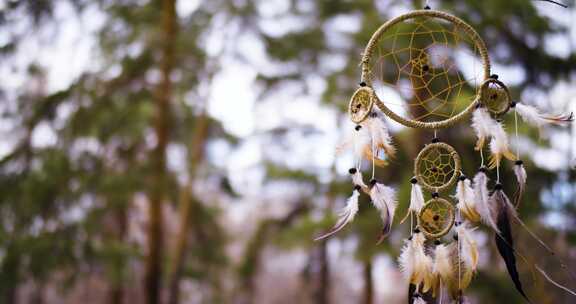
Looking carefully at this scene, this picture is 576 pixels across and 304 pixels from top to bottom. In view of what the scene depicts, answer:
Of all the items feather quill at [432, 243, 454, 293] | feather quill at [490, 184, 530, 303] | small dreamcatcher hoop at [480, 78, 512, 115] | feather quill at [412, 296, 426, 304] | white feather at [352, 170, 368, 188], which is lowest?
feather quill at [412, 296, 426, 304]

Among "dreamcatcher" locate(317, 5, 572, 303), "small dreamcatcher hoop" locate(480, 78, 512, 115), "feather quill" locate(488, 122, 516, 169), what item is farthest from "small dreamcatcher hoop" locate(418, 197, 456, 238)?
"small dreamcatcher hoop" locate(480, 78, 512, 115)

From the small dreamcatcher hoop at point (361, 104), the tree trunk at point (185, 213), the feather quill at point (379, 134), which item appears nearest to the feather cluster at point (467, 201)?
the feather quill at point (379, 134)

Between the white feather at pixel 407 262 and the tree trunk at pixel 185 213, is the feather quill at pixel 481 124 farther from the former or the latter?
the tree trunk at pixel 185 213

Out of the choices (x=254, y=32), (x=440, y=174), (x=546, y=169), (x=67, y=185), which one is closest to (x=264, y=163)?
(x=254, y=32)

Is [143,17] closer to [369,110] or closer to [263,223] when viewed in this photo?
[263,223]

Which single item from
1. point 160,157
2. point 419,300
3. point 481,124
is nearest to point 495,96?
point 481,124

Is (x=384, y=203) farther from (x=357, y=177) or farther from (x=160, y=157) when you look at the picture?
(x=160, y=157)

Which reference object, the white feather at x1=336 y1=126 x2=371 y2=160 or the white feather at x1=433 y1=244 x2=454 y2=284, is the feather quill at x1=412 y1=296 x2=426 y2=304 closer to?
the white feather at x1=433 y1=244 x2=454 y2=284
